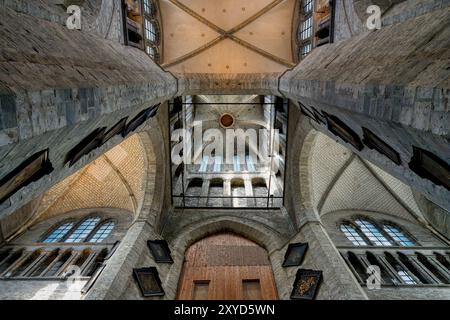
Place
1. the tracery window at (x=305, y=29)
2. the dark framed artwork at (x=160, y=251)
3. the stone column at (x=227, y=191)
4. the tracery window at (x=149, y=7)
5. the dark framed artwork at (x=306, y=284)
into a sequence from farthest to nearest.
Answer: the tracery window at (x=305, y=29) → the tracery window at (x=149, y=7) → the stone column at (x=227, y=191) → the dark framed artwork at (x=160, y=251) → the dark framed artwork at (x=306, y=284)

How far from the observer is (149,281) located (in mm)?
7746

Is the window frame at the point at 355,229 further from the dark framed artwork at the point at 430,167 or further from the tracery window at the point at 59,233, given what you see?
the tracery window at the point at 59,233

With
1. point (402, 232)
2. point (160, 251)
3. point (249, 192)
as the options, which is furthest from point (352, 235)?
point (160, 251)

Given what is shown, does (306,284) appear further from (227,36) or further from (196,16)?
(196,16)

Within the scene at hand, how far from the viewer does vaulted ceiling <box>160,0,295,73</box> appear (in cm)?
1446

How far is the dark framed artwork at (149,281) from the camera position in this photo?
24.5 feet

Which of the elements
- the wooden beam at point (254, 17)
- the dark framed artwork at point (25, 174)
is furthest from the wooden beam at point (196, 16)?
the dark framed artwork at point (25, 174)

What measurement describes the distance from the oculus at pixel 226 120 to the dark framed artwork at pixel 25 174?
16.3 metres

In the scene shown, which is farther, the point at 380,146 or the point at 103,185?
the point at 103,185

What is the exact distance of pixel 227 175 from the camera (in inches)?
612

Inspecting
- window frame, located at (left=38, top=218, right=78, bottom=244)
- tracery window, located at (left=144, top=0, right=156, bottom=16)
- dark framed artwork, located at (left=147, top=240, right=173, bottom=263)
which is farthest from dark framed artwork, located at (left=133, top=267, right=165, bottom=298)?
tracery window, located at (left=144, top=0, right=156, bottom=16)

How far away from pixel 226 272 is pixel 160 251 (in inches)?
90.1

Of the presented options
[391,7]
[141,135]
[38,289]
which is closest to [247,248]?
[141,135]
